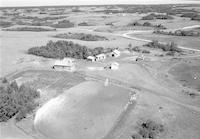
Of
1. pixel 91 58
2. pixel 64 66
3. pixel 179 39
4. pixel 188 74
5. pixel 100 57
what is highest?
pixel 64 66

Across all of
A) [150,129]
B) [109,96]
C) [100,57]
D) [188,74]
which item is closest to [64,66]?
[100,57]

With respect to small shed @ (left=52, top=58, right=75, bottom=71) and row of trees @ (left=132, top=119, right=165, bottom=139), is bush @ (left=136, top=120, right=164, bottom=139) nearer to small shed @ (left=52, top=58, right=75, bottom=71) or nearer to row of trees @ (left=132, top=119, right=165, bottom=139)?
row of trees @ (left=132, top=119, right=165, bottom=139)

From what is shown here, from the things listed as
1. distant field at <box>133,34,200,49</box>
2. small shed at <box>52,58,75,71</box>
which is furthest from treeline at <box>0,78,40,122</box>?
distant field at <box>133,34,200,49</box>

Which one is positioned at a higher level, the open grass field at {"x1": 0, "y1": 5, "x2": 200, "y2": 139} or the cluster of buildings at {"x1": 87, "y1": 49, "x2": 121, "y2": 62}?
the cluster of buildings at {"x1": 87, "y1": 49, "x2": 121, "y2": 62}

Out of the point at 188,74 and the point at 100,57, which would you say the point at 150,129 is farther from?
the point at 100,57

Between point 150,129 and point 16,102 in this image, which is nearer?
point 150,129
